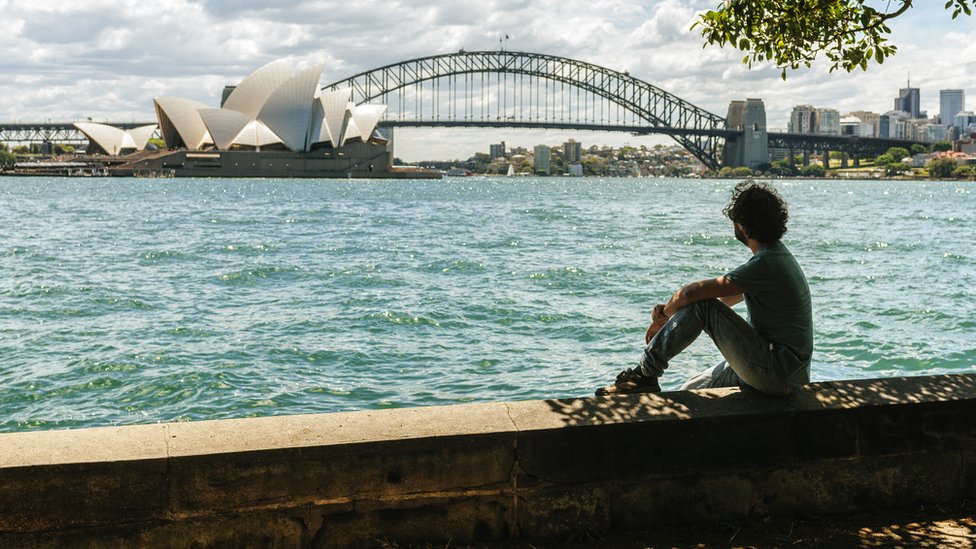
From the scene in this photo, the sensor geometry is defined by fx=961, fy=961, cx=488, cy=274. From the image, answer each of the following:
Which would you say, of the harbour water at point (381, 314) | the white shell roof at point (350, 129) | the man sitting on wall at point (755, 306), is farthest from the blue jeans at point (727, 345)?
the white shell roof at point (350, 129)

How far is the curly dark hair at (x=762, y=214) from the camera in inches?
125

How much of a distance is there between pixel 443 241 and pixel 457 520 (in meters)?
19.4

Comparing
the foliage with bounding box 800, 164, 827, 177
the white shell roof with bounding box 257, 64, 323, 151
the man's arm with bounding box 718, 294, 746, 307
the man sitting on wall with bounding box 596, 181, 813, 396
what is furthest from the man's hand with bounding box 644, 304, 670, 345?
the foliage with bounding box 800, 164, 827, 177

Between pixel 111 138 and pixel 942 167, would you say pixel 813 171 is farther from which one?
pixel 111 138

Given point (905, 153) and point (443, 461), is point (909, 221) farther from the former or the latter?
point (905, 153)

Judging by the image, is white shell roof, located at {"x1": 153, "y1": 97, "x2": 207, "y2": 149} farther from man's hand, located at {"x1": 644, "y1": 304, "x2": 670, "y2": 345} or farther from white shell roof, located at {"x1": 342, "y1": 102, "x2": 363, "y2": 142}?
man's hand, located at {"x1": 644, "y1": 304, "x2": 670, "y2": 345}

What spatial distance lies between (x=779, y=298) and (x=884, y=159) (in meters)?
125

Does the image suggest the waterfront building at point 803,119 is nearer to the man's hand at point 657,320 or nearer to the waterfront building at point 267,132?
the waterfront building at point 267,132

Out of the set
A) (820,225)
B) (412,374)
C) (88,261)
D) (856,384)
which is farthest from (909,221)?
(856,384)

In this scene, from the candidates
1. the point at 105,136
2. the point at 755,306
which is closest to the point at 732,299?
the point at 755,306

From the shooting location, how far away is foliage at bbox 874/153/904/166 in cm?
11656

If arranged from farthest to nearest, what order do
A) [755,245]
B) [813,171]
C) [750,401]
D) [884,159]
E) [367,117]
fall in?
1. [813,171]
2. [884,159]
3. [367,117]
4. [755,245]
5. [750,401]

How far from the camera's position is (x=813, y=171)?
121625 mm

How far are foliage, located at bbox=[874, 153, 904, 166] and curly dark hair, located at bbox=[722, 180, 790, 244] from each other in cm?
12318
